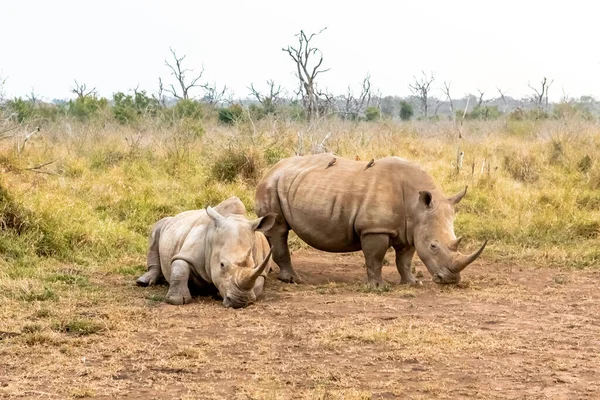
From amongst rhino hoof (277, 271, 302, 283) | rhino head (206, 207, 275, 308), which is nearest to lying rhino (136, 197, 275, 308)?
rhino head (206, 207, 275, 308)

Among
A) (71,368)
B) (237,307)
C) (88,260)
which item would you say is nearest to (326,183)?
(237,307)

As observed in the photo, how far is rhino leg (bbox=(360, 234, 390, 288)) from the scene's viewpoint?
27.4 ft

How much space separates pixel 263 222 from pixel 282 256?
1067 mm

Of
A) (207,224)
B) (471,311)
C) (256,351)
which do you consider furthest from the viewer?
(207,224)

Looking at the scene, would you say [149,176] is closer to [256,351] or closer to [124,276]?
[124,276]

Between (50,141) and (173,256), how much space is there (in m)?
10.2

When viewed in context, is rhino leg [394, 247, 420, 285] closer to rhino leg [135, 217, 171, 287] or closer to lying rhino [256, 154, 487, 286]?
lying rhino [256, 154, 487, 286]

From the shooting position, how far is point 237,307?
24.2 feet

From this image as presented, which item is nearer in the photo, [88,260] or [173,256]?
[173,256]

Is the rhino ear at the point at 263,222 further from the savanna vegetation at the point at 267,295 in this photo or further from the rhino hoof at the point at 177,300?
the rhino hoof at the point at 177,300

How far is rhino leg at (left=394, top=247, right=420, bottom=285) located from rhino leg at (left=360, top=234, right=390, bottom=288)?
0.93 feet

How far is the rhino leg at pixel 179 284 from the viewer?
24.9 feet

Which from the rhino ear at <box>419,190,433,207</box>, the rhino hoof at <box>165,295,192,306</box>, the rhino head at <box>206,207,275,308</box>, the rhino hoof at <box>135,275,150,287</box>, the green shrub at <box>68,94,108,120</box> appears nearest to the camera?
the rhino head at <box>206,207,275,308</box>

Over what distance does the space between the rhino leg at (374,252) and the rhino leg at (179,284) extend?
69.9 inches
